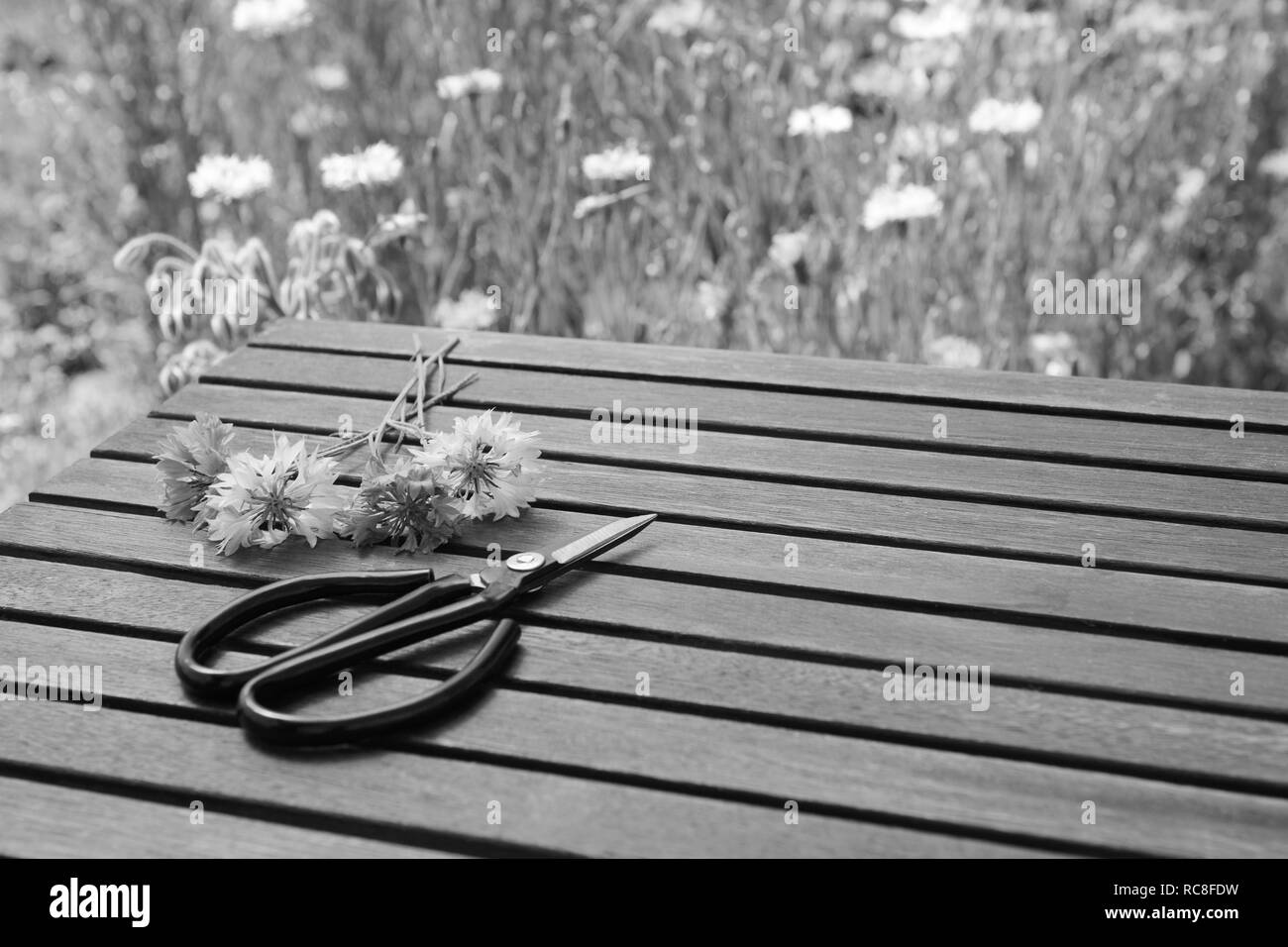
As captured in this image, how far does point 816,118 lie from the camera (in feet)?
8.26

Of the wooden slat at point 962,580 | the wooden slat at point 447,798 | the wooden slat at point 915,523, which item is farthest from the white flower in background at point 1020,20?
the wooden slat at point 447,798

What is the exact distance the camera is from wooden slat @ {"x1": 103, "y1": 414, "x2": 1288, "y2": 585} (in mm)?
1305

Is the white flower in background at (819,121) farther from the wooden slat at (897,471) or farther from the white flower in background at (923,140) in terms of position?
the wooden slat at (897,471)

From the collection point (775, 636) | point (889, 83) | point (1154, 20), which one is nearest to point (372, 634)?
point (775, 636)

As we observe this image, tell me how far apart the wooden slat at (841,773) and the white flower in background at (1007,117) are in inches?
70.4

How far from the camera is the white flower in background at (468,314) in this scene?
8.73 ft

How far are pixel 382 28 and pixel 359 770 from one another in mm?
2681

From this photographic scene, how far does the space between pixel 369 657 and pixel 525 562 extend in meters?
0.18

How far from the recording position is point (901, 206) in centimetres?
239

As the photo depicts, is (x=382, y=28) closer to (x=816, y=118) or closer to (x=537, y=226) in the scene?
(x=537, y=226)

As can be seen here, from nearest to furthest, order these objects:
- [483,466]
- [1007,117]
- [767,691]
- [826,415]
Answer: [767,691] → [483,466] → [826,415] → [1007,117]

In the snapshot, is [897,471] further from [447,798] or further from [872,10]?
[872,10]

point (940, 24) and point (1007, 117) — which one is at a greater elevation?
point (940, 24)
